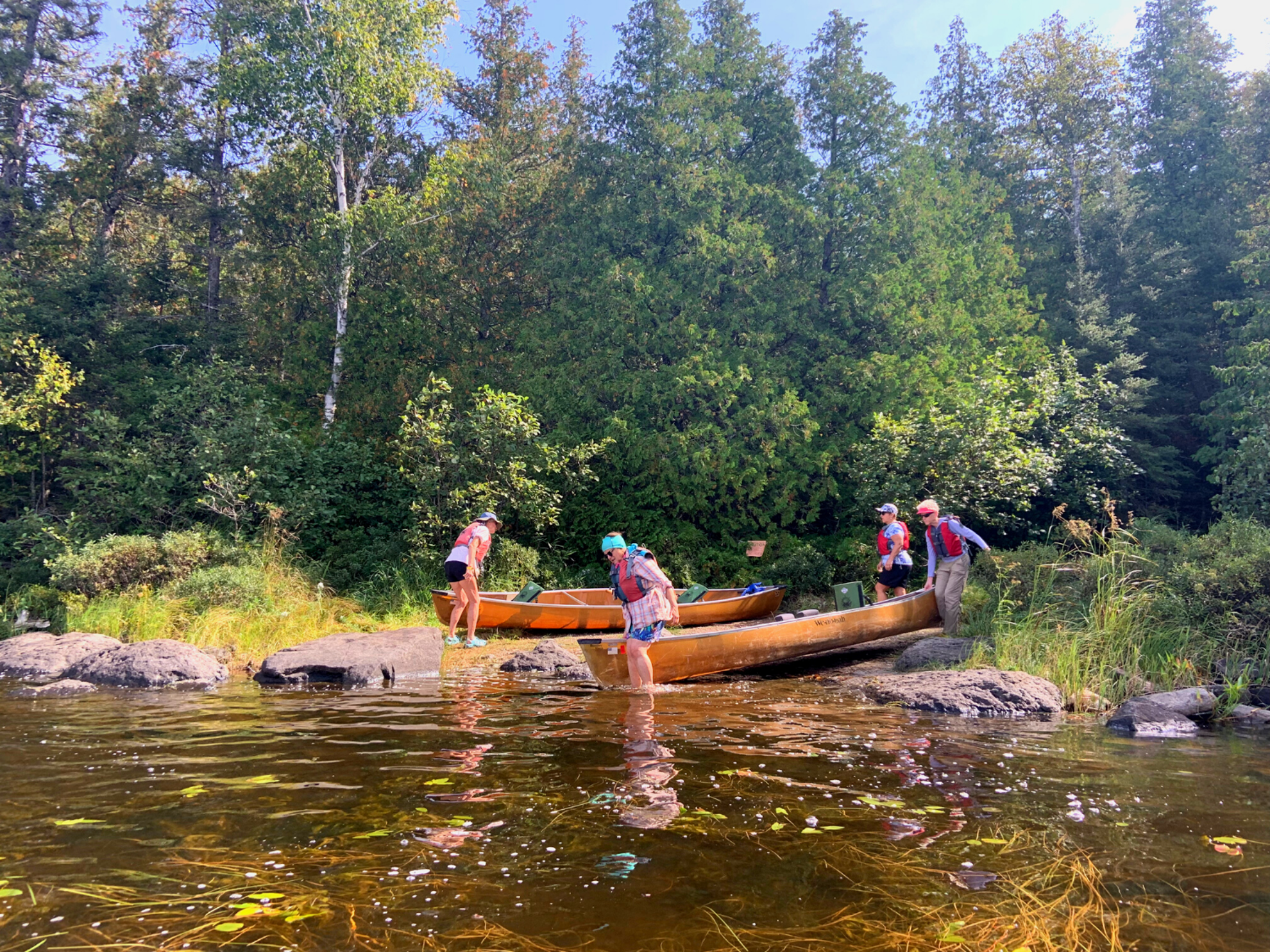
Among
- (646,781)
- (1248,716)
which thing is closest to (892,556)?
(1248,716)

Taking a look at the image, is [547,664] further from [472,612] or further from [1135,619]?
[1135,619]

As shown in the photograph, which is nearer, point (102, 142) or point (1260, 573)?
point (1260, 573)

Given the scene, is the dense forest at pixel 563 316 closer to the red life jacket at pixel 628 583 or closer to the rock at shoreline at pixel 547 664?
the rock at shoreline at pixel 547 664

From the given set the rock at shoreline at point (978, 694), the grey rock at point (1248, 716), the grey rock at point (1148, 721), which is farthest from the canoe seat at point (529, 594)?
the grey rock at point (1248, 716)

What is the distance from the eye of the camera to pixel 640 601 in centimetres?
873

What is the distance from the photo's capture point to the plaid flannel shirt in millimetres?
8547

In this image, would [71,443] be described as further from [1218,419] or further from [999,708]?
[1218,419]

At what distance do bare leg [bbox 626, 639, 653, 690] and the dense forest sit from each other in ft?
24.5

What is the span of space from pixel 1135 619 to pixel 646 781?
275 inches

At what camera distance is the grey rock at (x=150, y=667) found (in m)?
9.70

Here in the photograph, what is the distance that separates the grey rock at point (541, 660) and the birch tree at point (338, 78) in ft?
37.3

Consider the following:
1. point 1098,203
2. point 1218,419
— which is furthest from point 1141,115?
point 1218,419

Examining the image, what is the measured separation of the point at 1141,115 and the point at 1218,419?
14052 millimetres

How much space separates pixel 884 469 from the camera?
15.5 metres
